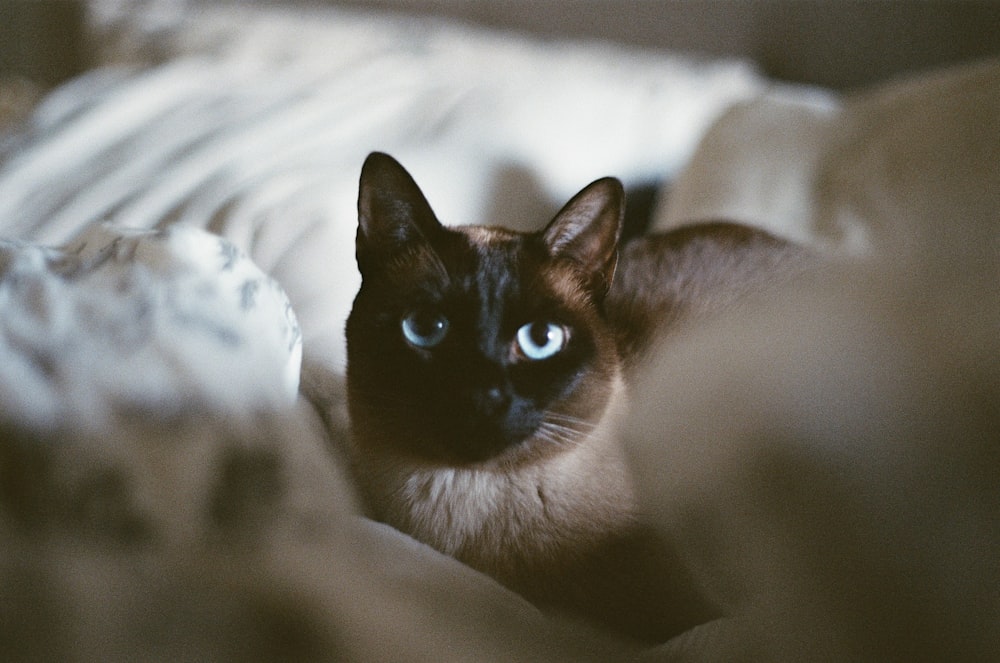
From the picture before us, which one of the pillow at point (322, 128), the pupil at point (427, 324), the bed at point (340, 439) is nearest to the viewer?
the bed at point (340, 439)

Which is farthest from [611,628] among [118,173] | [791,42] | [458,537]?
[791,42]

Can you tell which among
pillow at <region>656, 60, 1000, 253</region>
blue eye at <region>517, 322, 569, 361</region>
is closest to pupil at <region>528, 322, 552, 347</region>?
blue eye at <region>517, 322, 569, 361</region>

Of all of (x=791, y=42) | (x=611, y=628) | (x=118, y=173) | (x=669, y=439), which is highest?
(x=791, y=42)

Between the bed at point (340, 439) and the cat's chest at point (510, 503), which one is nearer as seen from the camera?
the bed at point (340, 439)

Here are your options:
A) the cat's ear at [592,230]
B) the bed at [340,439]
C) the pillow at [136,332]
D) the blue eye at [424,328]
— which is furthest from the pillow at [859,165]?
the pillow at [136,332]

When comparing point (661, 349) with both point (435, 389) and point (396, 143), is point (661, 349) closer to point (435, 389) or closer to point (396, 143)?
point (435, 389)

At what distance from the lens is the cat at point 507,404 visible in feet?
1.38

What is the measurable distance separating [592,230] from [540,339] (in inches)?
3.0

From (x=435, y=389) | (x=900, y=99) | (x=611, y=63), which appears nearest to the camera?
(x=435, y=389)

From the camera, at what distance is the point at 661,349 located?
21.0 inches

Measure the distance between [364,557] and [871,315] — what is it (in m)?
0.37

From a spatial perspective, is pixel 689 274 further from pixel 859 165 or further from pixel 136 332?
pixel 136 332

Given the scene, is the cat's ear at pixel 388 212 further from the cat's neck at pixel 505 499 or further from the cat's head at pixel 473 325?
the cat's neck at pixel 505 499

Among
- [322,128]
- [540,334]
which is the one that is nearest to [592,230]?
[540,334]
